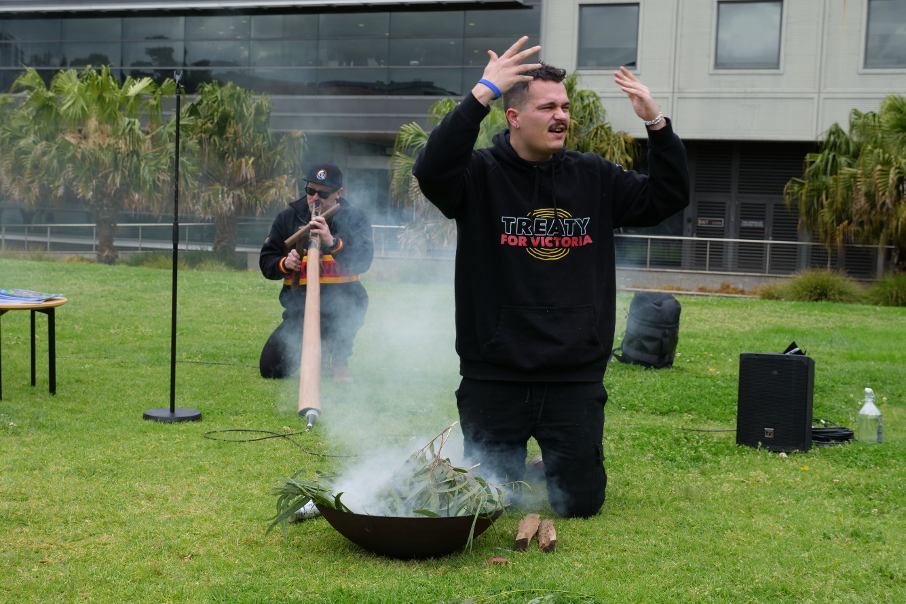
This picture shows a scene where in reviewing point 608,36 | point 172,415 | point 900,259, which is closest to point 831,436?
point 172,415

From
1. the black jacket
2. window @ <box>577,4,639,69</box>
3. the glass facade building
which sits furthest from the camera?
the glass facade building

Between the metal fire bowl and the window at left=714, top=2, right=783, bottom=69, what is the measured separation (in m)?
21.1

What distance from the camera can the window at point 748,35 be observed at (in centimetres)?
2230

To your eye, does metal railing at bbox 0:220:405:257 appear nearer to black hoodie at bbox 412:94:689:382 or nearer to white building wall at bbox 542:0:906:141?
white building wall at bbox 542:0:906:141

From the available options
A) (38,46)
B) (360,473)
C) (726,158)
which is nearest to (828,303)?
(726,158)

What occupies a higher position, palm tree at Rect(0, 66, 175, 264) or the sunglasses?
palm tree at Rect(0, 66, 175, 264)

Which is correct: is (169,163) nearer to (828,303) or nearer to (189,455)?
(828,303)

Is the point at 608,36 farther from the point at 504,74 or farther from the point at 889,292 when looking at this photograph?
the point at 504,74

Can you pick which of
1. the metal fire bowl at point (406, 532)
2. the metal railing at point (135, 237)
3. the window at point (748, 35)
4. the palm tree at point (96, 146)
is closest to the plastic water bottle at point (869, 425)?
the metal fire bowl at point (406, 532)

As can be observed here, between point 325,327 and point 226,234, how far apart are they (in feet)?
48.6

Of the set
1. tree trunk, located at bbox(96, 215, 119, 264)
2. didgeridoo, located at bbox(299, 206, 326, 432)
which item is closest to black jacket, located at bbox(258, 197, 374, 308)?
didgeridoo, located at bbox(299, 206, 326, 432)

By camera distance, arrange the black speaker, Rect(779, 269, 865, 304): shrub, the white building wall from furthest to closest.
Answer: the white building wall, Rect(779, 269, 865, 304): shrub, the black speaker

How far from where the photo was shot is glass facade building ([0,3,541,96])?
2497 cm

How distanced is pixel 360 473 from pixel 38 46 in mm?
29107
